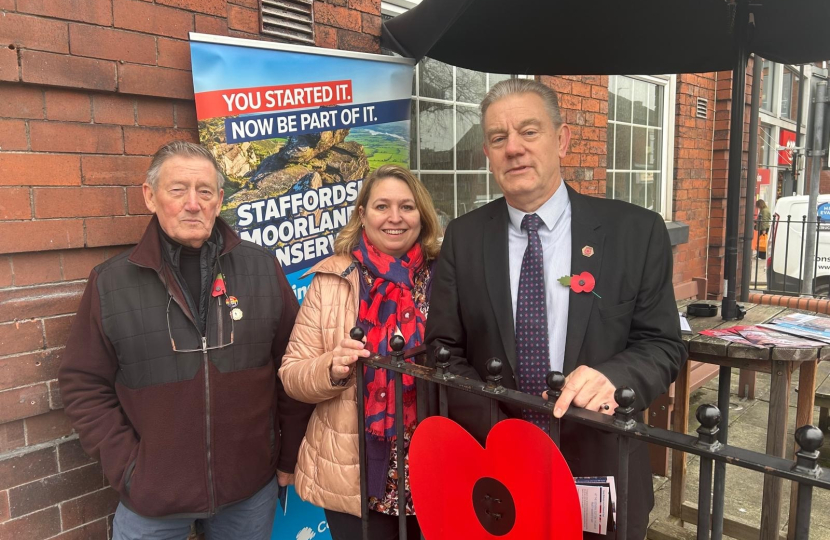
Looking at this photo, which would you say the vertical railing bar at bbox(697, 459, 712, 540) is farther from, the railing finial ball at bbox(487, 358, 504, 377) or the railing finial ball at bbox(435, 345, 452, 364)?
the railing finial ball at bbox(435, 345, 452, 364)

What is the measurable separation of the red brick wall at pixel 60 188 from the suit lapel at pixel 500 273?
1470 mm

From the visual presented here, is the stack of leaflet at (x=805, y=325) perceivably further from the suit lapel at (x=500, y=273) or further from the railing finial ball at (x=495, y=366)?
the railing finial ball at (x=495, y=366)

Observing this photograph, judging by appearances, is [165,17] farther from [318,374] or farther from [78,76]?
[318,374]

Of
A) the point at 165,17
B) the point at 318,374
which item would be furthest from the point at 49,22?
the point at 318,374

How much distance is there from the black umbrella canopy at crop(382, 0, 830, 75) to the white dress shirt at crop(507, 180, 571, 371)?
4.23 feet

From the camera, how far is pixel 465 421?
5.43ft

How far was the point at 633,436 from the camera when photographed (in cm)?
108

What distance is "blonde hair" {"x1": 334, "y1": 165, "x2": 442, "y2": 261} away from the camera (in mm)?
2072

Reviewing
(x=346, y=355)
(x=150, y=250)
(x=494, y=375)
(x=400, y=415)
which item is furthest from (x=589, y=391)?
(x=150, y=250)

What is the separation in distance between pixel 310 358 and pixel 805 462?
1.40m

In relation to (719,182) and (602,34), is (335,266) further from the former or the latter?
(719,182)

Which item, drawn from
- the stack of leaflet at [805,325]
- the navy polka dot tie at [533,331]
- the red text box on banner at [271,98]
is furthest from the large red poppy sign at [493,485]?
the stack of leaflet at [805,325]

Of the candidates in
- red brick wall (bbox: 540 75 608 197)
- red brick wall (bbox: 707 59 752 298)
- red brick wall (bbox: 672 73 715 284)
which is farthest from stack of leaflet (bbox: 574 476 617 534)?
red brick wall (bbox: 707 59 752 298)

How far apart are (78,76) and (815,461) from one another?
96.0 inches
